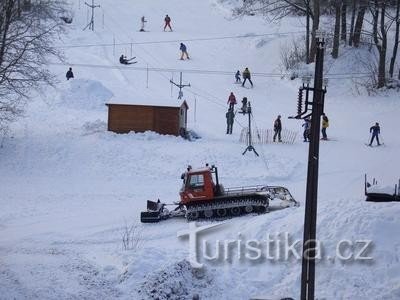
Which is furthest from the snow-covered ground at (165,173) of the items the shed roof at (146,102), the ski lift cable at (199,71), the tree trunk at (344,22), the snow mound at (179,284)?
the tree trunk at (344,22)

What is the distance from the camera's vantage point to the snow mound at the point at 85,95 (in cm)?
3809

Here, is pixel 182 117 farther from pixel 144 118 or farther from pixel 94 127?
pixel 94 127

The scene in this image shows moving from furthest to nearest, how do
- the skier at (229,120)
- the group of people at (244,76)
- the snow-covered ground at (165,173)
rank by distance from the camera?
the group of people at (244,76), the skier at (229,120), the snow-covered ground at (165,173)

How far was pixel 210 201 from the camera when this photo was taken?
73.9 ft

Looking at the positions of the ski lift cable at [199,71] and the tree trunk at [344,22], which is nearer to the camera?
the ski lift cable at [199,71]

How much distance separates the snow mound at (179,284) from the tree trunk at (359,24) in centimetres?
3049

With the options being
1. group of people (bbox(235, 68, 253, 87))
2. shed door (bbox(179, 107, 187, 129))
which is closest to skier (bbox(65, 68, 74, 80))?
shed door (bbox(179, 107, 187, 129))

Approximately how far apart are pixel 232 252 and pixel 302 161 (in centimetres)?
1318

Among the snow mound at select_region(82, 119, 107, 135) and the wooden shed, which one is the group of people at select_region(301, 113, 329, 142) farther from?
the snow mound at select_region(82, 119, 107, 135)

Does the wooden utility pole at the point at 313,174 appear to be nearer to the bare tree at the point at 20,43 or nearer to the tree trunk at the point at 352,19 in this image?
the bare tree at the point at 20,43

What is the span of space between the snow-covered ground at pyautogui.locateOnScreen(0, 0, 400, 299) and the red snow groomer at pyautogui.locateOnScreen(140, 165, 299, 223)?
611 mm

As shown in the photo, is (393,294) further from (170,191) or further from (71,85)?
(71,85)

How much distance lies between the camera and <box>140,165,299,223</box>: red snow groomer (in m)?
22.2

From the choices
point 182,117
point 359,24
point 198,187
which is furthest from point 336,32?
point 198,187
